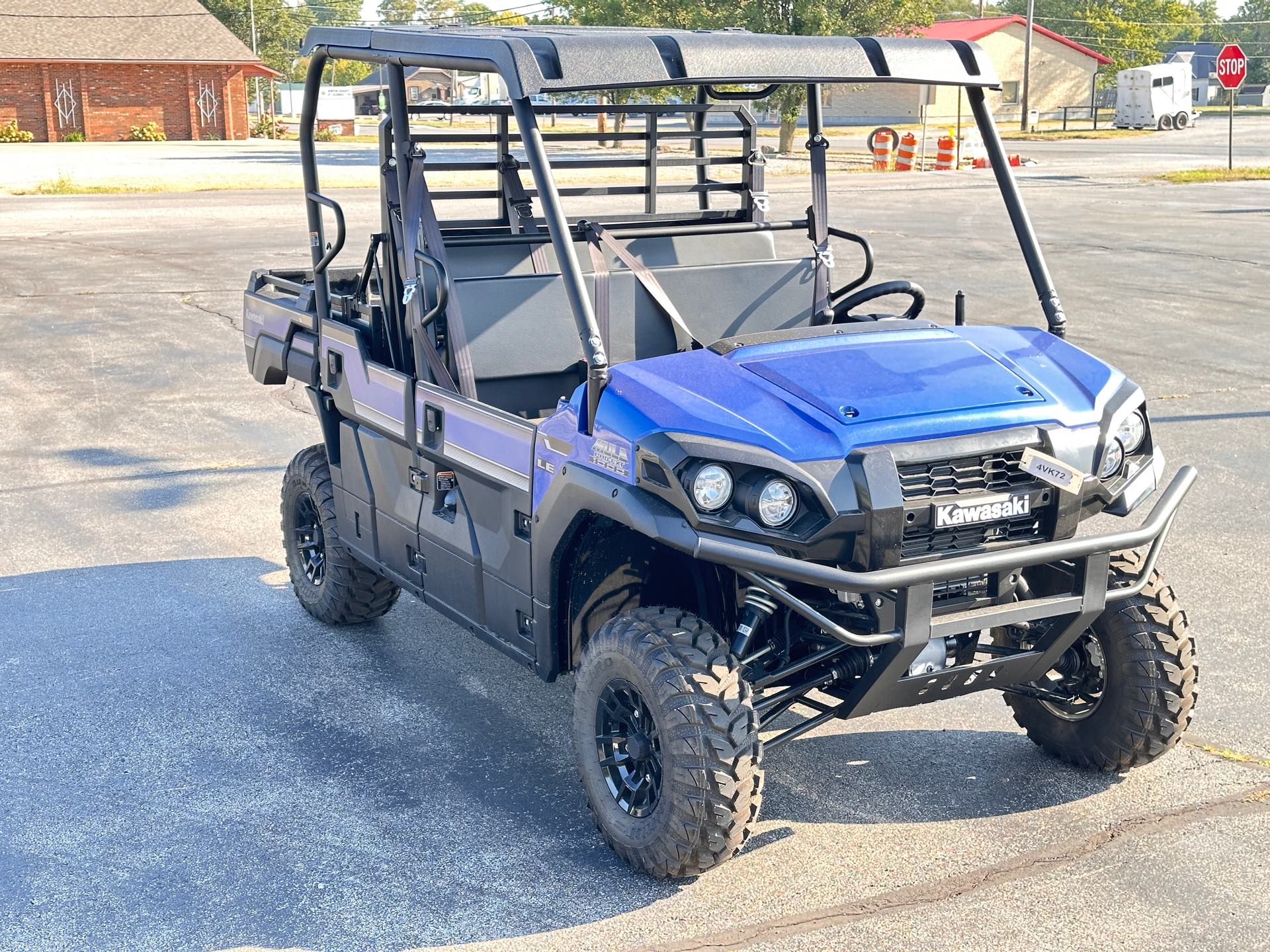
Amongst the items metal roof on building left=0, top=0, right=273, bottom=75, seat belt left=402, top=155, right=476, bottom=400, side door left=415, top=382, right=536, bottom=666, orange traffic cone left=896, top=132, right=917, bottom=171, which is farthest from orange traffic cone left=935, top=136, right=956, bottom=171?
side door left=415, top=382, right=536, bottom=666

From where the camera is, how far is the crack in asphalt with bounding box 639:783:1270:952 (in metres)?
3.69

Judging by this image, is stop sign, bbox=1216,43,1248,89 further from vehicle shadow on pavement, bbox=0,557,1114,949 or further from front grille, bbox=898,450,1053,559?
front grille, bbox=898,450,1053,559

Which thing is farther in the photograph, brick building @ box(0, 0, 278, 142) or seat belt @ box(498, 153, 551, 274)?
brick building @ box(0, 0, 278, 142)

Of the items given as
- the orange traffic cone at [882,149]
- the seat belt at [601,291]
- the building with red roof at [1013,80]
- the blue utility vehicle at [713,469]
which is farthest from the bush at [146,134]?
the seat belt at [601,291]

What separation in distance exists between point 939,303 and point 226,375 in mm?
6773

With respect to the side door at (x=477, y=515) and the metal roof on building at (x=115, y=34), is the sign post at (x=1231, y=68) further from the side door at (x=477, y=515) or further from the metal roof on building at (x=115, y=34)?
the metal roof on building at (x=115, y=34)

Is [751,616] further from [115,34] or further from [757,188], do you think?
[115,34]

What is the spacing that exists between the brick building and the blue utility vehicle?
51366mm

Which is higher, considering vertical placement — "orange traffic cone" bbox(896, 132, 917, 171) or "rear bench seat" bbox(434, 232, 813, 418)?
"orange traffic cone" bbox(896, 132, 917, 171)

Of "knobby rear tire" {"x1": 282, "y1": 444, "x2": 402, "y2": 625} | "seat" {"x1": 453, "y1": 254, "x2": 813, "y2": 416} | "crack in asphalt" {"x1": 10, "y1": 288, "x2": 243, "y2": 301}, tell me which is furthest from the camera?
"crack in asphalt" {"x1": 10, "y1": 288, "x2": 243, "y2": 301}

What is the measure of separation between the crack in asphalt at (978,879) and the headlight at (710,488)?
1088 mm

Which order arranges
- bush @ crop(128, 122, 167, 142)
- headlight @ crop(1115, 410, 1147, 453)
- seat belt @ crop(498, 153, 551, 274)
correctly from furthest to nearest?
bush @ crop(128, 122, 167, 142), seat belt @ crop(498, 153, 551, 274), headlight @ crop(1115, 410, 1147, 453)

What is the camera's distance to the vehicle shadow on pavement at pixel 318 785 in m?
3.83

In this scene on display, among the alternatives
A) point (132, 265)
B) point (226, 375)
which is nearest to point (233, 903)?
point (226, 375)
